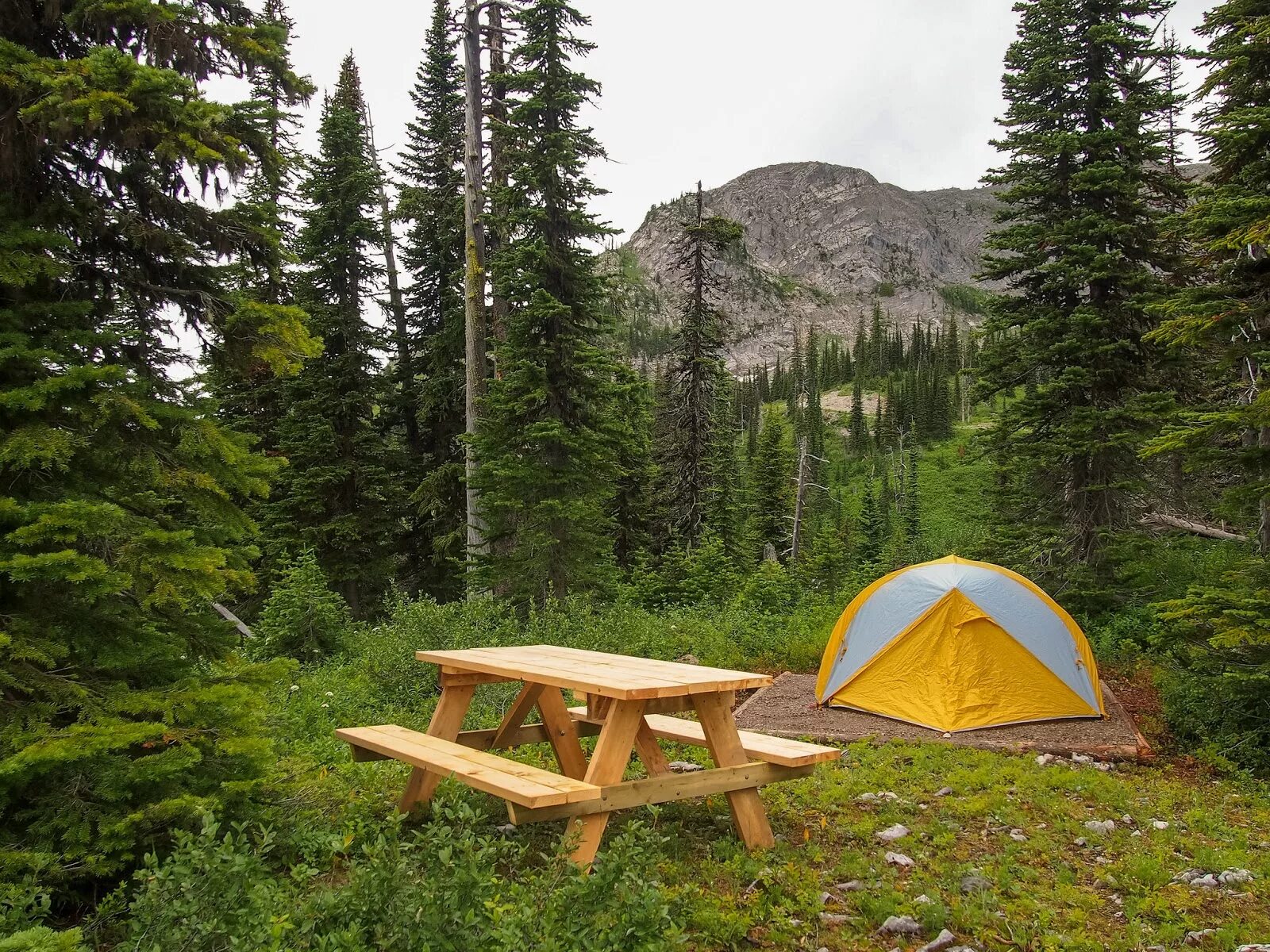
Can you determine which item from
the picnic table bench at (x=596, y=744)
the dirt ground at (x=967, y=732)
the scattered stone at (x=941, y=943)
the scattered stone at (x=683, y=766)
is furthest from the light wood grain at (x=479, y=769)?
the dirt ground at (x=967, y=732)

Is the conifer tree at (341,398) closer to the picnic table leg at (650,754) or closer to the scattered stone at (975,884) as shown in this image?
the picnic table leg at (650,754)

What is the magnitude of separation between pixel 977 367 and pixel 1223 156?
495 centimetres

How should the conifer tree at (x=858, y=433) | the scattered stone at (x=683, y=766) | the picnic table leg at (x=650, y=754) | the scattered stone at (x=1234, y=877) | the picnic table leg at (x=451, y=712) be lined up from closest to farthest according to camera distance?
the scattered stone at (x=1234, y=877) → the picnic table leg at (x=650, y=754) → the picnic table leg at (x=451, y=712) → the scattered stone at (x=683, y=766) → the conifer tree at (x=858, y=433)

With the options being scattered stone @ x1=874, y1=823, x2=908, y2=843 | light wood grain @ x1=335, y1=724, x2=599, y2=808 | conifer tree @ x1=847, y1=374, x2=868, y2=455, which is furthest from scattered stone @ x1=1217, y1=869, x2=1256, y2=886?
conifer tree @ x1=847, y1=374, x2=868, y2=455

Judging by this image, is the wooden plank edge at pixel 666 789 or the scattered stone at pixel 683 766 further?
the scattered stone at pixel 683 766

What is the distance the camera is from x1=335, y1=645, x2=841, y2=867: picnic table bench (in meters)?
3.90

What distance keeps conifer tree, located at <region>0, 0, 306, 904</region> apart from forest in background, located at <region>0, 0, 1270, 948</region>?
20mm

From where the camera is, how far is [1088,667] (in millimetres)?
8484

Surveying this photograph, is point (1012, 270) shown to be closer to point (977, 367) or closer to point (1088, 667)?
point (977, 367)

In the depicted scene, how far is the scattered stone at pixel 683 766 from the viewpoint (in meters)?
6.13

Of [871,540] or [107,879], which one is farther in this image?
[871,540]

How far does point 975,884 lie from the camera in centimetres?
425

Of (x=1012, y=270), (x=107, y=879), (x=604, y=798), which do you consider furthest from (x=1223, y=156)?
(x=107, y=879)

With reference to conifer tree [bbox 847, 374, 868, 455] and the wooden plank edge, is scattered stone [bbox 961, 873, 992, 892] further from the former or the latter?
conifer tree [bbox 847, 374, 868, 455]
